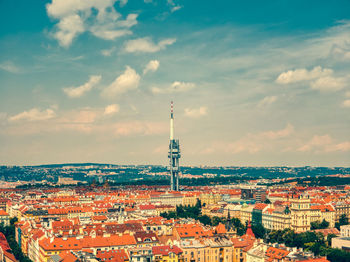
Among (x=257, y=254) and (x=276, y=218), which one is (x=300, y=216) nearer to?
(x=276, y=218)

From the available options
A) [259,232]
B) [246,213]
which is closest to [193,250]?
[259,232]

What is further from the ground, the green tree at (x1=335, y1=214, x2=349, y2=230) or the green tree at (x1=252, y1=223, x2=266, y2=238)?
the green tree at (x1=335, y1=214, x2=349, y2=230)

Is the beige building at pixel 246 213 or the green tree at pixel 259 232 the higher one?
the beige building at pixel 246 213

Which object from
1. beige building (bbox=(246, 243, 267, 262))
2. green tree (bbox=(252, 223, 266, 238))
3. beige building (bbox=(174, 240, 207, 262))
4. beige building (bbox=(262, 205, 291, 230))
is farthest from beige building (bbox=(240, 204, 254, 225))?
beige building (bbox=(174, 240, 207, 262))

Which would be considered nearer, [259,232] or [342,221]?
[259,232]

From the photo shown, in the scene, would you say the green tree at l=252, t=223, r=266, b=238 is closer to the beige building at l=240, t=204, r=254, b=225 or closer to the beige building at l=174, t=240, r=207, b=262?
the beige building at l=240, t=204, r=254, b=225

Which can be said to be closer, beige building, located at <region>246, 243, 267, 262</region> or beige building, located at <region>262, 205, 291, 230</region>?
beige building, located at <region>246, 243, 267, 262</region>

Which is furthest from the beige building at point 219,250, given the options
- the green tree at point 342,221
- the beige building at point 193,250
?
the green tree at point 342,221

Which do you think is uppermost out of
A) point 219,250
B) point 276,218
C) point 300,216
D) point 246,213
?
point 300,216

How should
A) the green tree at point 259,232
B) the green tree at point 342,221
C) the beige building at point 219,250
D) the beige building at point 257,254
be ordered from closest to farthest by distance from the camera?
the beige building at point 257,254 < the beige building at point 219,250 < the green tree at point 259,232 < the green tree at point 342,221

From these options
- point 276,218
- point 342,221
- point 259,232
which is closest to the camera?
point 259,232

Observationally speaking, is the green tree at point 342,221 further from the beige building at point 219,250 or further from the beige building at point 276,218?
the beige building at point 219,250
